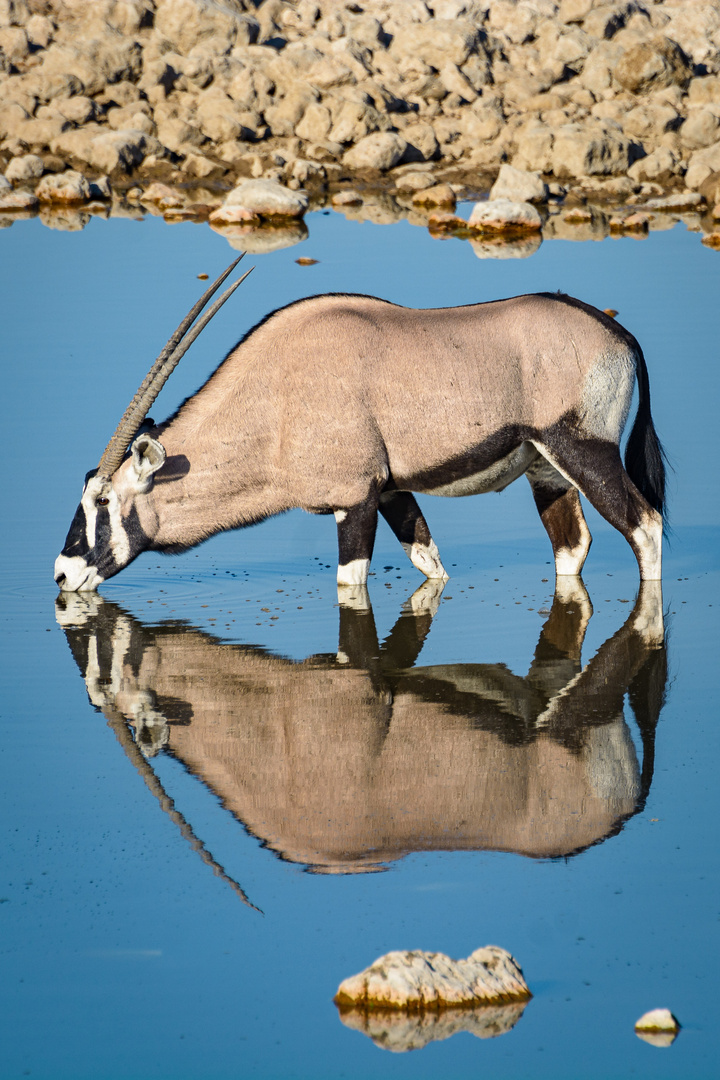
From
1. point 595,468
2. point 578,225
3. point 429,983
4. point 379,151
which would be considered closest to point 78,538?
point 595,468

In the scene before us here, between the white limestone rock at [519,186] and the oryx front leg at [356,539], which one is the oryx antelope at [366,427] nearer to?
the oryx front leg at [356,539]

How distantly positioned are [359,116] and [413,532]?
17.8 metres

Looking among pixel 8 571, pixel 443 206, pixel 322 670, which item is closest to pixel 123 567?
pixel 8 571

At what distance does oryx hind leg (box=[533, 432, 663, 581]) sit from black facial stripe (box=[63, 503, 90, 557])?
274cm

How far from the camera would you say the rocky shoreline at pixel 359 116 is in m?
23.3

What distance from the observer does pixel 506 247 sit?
788 inches

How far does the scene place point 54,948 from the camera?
4.71m

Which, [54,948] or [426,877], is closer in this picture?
[54,948]

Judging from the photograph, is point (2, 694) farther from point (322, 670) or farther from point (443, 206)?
point (443, 206)

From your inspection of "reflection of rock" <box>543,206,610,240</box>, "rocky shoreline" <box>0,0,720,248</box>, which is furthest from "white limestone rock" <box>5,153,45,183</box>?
"reflection of rock" <box>543,206,610,240</box>

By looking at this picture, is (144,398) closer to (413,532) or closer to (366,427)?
(366,427)

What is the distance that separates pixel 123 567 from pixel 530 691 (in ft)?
9.86

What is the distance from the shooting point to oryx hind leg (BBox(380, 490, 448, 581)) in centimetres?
920

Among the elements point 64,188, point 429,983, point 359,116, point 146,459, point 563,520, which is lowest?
point 563,520
